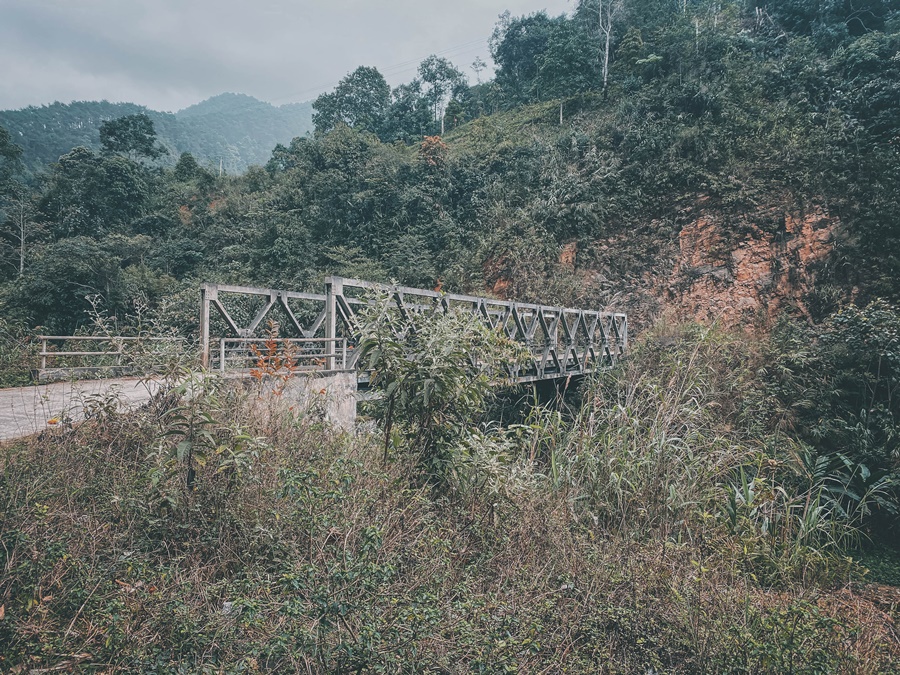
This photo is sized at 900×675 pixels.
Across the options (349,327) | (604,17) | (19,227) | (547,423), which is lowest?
(547,423)

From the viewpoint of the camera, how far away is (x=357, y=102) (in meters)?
41.6

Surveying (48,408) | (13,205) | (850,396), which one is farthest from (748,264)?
(13,205)

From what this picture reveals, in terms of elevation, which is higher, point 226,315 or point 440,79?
point 440,79

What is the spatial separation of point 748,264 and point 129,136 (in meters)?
47.9

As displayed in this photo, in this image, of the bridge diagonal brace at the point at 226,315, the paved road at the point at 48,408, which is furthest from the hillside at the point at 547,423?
the bridge diagonal brace at the point at 226,315

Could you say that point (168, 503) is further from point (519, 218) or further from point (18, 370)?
point (519, 218)

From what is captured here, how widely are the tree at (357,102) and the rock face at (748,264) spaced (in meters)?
33.6

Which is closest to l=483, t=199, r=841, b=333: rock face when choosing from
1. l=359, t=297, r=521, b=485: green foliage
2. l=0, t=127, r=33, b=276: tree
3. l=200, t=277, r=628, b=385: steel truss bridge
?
l=200, t=277, r=628, b=385: steel truss bridge

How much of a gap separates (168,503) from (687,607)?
130 inches

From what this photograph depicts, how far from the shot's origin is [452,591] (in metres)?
2.68

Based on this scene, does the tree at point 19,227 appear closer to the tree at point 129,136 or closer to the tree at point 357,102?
the tree at point 129,136

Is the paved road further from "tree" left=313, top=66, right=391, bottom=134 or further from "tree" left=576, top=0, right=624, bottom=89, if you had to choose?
"tree" left=313, top=66, right=391, bottom=134

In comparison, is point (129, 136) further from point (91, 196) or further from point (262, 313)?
point (262, 313)

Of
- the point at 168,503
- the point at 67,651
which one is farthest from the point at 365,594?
the point at 168,503
